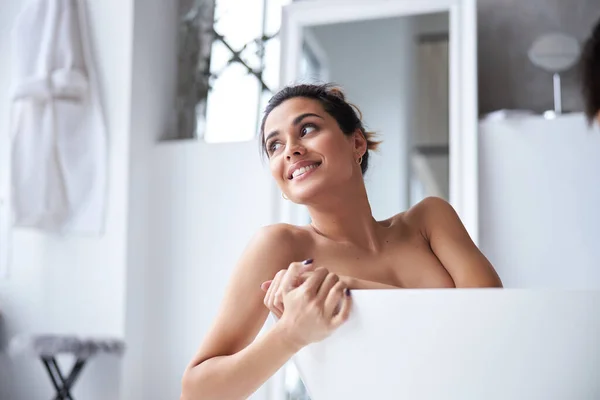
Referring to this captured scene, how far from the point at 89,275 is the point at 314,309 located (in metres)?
2.29

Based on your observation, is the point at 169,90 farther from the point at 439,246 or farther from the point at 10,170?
the point at 439,246

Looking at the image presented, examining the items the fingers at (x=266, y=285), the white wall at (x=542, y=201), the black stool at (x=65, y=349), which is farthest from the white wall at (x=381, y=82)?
the fingers at (x=266, y=285)

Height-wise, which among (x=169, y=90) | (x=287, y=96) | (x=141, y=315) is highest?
(x=169, y=90)

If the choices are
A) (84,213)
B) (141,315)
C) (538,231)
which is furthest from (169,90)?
(538,231)

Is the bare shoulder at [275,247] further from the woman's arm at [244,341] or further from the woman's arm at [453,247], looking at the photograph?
the woman's arm at [453,247]

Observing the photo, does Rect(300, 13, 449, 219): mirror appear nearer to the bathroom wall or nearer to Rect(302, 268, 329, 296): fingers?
the bathroom wall

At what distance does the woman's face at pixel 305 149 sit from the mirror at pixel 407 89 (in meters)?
1.31

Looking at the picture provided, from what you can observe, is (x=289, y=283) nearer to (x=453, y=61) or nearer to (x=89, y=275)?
(x=453, y=61)

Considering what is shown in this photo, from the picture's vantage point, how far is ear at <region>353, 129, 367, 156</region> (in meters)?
1.29

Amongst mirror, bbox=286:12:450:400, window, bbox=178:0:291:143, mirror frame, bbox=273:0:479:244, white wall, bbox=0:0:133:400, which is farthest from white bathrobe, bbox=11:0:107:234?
mirror, bbox=286:12:450:400

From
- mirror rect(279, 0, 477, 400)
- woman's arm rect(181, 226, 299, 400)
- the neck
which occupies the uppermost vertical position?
mirror rect(279, 0, 477, 400)

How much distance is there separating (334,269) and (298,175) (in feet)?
0.53

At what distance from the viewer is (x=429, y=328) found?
858mm

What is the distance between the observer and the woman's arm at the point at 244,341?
946mm
